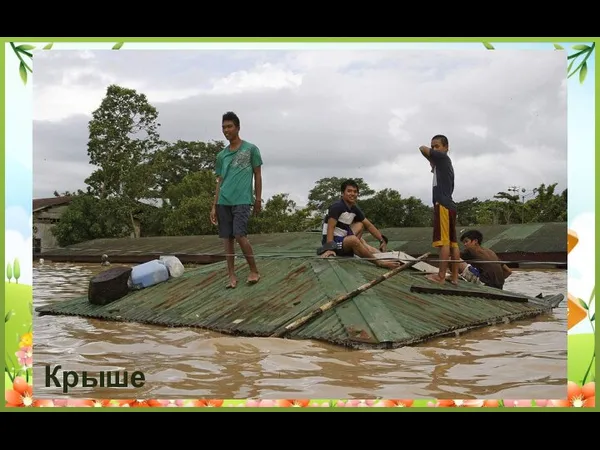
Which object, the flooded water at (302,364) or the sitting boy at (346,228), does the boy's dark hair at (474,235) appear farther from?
the flooded water at (302,364)

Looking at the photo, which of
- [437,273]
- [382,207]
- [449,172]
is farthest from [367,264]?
[382,207]

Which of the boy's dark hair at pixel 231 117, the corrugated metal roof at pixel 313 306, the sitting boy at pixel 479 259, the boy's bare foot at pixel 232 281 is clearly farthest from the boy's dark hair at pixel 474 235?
the boy's dark hair at pixel 231 117

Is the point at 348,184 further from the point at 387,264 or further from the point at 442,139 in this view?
the point at 442,139

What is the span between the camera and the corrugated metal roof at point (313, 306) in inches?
183

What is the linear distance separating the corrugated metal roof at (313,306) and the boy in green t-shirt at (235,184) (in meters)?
0.50

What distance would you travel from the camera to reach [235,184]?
16.8 ft

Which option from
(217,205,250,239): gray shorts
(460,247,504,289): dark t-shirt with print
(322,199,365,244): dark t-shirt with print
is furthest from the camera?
(460,247,504,289): dark t-shirt with print

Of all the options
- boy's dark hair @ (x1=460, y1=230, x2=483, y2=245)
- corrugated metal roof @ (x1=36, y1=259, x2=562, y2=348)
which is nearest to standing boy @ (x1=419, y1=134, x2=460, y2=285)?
corrugated metal roof @ (x1=36, y1=259, x2=562, y2=348)

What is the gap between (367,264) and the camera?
6184 millimetres

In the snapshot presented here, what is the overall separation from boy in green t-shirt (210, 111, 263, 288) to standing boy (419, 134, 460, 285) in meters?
1.25

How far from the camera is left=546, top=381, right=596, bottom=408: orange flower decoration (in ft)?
10.2

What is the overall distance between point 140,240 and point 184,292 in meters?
1.03

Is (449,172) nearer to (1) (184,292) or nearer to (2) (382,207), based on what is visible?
(1) (184,292)

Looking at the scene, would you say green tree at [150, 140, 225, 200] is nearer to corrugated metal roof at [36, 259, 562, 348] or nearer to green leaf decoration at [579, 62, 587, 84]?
corrugated metal roof at [36, 259, 562, 348]
